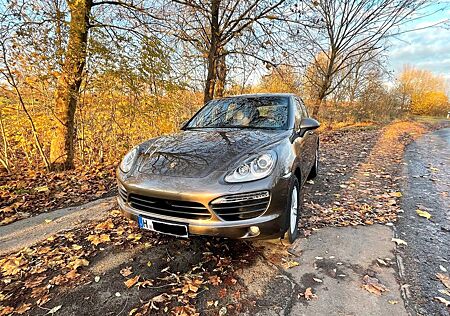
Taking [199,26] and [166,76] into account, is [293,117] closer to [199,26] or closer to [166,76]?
[166,76]

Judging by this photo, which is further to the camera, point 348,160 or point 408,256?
point 348,160

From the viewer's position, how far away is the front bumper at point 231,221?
205 centimetres

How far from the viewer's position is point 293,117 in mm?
3309

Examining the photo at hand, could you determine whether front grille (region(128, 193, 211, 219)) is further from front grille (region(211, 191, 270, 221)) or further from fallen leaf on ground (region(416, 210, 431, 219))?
fallen leaf on ground (region(416, 210, 431, 219))

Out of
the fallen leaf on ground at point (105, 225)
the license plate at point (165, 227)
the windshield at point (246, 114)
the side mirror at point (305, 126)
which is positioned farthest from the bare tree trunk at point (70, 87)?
the side mirror at point (305, 126)

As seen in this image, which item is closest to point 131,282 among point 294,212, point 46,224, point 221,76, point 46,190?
point 294,212

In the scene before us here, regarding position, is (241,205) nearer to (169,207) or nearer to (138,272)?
(169,207)

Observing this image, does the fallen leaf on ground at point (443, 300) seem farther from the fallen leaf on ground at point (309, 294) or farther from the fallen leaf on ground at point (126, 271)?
the fallen leaf on ground at point (126, 271)

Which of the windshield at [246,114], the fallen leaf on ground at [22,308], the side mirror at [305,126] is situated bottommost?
the fallen leaf on ground at [22,308]

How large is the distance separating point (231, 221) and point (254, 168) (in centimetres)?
48

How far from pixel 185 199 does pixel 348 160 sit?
20.4 ft

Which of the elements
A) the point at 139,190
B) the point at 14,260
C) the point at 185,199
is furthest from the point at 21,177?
the point at 185,199

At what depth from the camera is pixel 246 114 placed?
350 cm

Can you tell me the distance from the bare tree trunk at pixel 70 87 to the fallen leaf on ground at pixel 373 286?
586 cm
